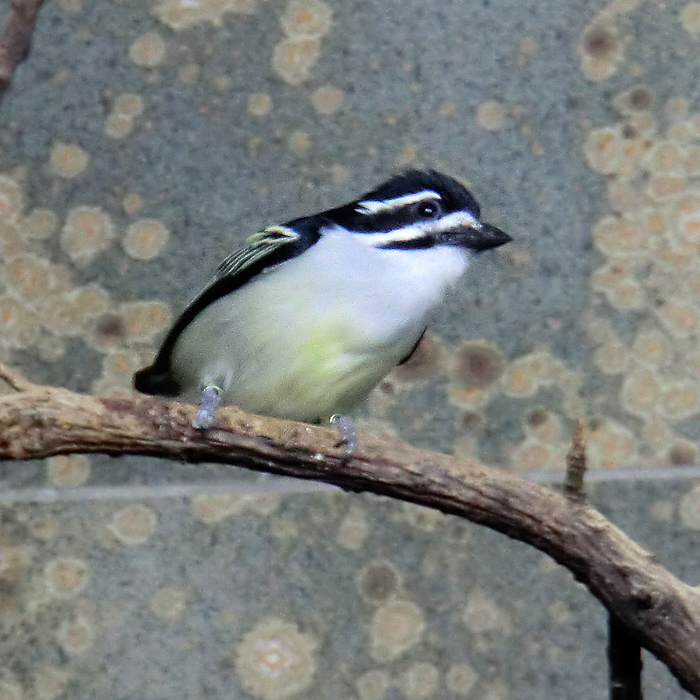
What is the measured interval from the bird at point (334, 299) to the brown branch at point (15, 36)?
49 cm

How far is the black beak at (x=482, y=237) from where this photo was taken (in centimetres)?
153

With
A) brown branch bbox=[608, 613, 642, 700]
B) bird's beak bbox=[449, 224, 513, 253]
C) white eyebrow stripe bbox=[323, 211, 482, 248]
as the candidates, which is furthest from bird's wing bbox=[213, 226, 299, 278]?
brown branch bbox=[608, 613, 642, 700]

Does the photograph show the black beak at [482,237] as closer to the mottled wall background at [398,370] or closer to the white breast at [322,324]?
the white breast at [322,324]

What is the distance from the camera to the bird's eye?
156 cm

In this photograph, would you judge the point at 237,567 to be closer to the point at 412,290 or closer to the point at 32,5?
the point at 412,290

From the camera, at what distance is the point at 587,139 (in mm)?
1980

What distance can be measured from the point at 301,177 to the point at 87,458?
2.02ft

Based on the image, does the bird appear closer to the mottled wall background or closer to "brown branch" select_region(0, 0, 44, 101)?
the mottled wall background

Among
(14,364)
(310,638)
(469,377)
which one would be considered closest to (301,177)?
(469,377)

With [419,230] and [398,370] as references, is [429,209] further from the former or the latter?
[398,370]

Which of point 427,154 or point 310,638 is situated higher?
point 427,154

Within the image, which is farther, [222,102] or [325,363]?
[222,102]

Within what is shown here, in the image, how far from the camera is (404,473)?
3.96 ft

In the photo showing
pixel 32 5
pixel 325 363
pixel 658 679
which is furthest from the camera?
pixel 658 679
